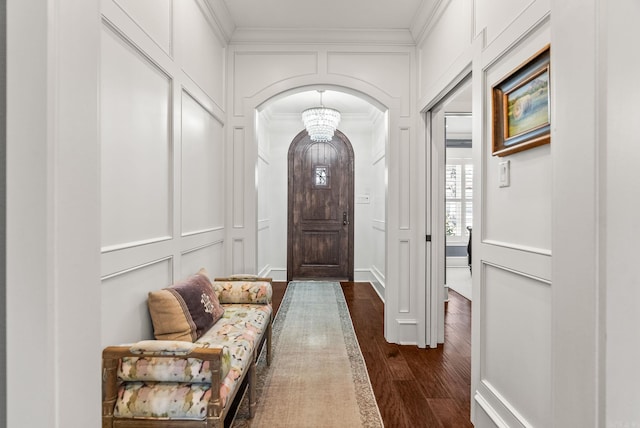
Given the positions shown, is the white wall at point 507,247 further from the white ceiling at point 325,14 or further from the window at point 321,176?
the window at point 321,176

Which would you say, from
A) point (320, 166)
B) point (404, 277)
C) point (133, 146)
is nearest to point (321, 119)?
point (320, 166)

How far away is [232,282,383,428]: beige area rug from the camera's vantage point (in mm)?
2057

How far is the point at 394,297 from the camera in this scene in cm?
336

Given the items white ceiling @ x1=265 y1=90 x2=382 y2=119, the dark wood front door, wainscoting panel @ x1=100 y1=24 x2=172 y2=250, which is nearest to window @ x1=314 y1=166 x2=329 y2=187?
the dark wood front door

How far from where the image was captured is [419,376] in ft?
8.67

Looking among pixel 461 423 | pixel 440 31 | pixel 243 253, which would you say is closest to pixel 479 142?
pixel 440 31

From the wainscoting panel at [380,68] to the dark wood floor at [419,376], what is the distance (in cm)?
230

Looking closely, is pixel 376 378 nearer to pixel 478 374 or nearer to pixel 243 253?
pixel 478 374

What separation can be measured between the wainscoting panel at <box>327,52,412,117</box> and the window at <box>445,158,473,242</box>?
4.72 metres

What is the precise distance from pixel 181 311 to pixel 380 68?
275 centimetres

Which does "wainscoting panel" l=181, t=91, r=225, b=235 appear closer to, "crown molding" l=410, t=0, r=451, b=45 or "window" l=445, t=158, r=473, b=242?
"crown molding" l=410, t=0, r=451, b=45

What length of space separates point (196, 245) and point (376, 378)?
62.9 inches

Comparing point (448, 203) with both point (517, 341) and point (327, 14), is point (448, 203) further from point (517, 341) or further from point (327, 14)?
point (517, 341)

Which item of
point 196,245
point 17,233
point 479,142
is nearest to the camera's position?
point 17,233
